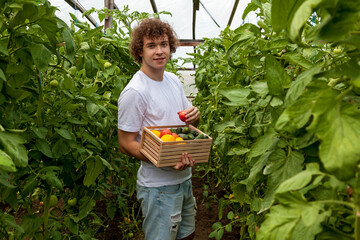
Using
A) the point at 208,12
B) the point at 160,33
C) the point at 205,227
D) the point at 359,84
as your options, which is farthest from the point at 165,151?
the point at 208,12

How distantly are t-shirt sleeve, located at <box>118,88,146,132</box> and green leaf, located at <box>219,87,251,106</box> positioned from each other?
0.85m

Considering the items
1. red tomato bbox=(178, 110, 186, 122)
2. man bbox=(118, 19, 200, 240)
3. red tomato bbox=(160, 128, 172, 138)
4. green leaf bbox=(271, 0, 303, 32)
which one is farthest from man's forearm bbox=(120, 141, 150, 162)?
green leaf bbox=(271, 0, 303, 32)

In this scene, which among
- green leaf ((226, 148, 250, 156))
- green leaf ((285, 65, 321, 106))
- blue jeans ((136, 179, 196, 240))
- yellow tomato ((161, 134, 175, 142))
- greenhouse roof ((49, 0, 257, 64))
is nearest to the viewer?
green leaf ((285, 65, 321, 106))

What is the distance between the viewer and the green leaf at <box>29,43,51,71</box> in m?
1.14

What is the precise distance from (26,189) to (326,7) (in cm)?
131

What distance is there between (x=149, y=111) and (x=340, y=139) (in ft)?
5.08

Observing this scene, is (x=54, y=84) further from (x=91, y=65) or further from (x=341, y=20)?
(x=341, y=20)

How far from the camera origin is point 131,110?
1856 millimetres

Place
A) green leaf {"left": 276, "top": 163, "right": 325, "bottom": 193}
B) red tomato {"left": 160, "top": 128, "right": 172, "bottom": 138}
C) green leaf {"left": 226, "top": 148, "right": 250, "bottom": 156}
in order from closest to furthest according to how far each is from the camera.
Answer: green leaf {"left": 276, "top": 163, "right": 325, "bottom": 193} < green leaf {"left": 226, "top": 148, "right": 250, "bottom": 156} < red tomato {"left": 160, "top": 128, "right": 172, "bottom": 138}

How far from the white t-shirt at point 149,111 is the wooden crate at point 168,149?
0.10m

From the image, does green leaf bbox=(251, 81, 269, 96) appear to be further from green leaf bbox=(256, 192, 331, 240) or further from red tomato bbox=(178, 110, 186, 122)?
red tomato bbox=(178, 110, 186, 122)

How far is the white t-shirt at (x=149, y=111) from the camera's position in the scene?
1.87m

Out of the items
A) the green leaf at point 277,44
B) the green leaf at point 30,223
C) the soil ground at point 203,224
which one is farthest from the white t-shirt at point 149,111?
the soil ground at point 203,224

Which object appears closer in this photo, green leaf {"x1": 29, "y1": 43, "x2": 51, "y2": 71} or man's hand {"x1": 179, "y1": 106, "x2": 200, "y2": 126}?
green leaf {"x1": 29, "y1": 43, "x2": 51, "y2": 71}
